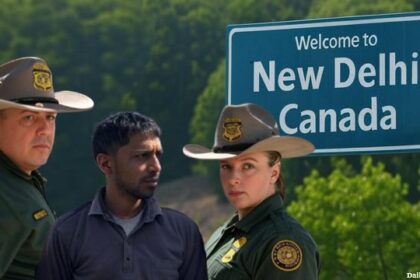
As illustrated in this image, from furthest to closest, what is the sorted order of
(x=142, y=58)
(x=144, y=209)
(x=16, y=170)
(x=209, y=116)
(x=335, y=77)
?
(x=142, y=58), (x=209, y=116), (x=335, y=77), (x=16, y=170), (x=144, y=209)

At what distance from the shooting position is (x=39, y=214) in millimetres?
5199

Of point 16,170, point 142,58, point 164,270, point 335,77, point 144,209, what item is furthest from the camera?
point 142,58

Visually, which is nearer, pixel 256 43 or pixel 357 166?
pixel 256 43

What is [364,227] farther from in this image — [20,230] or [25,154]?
[20,230]

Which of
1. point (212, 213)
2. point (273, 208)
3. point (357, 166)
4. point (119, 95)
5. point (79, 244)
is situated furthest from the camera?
point (119, 95)

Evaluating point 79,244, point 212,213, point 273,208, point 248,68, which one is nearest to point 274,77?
point 248,68

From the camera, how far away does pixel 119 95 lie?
104 m

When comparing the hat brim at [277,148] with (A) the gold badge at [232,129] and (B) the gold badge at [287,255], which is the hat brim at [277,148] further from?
(B) the gold badge at [287,255]

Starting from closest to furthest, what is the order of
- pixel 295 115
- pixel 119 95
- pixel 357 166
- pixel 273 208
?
1. pixel 273 208
2. pixel 295 115
3. pixel 357 166
4. pixel 119 95

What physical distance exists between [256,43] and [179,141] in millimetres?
94333

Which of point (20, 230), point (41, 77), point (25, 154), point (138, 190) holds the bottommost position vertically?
point (20, 230)

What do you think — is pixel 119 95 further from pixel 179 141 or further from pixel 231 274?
pixel 231 274

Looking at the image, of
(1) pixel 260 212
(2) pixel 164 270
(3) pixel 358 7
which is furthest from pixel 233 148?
(3) pixel 358 7

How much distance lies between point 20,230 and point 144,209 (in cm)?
46
